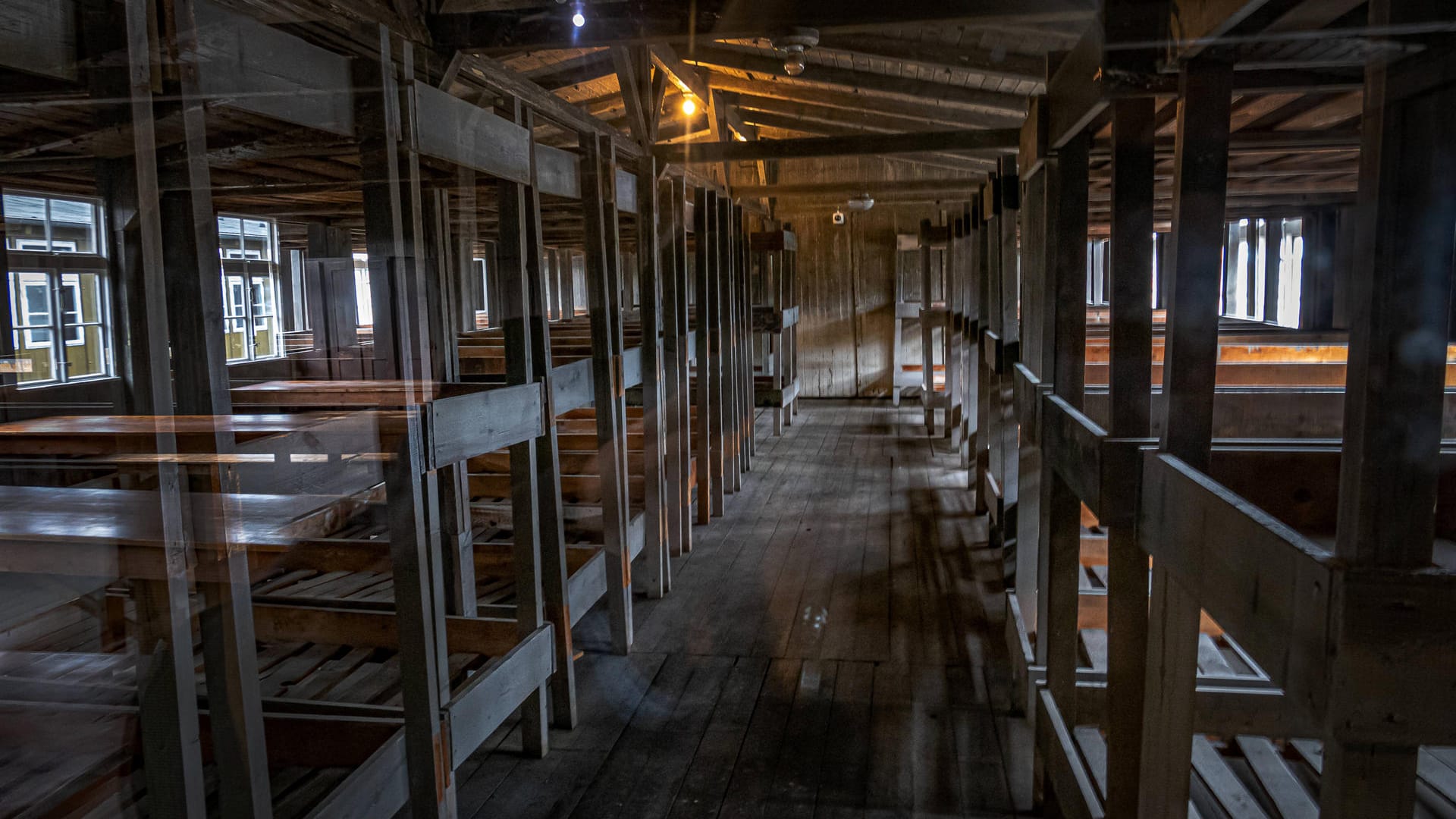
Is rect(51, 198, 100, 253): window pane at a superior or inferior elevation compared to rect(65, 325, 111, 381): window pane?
superior

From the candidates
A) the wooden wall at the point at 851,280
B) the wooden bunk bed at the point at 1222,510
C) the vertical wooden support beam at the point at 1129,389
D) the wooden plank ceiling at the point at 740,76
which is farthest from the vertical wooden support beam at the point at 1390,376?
the wooden wall at the point at 851,280

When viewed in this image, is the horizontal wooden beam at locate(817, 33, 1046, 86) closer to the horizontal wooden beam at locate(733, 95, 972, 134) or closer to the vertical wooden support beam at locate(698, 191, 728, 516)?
the vertical wooden support beam at locate(698, 191, 728, 516)

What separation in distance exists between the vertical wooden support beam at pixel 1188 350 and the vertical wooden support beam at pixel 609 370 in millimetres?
2795

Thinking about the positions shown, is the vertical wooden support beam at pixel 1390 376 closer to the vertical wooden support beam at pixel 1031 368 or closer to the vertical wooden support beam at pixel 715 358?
the vertical wooden support beam at pixel 1031 368

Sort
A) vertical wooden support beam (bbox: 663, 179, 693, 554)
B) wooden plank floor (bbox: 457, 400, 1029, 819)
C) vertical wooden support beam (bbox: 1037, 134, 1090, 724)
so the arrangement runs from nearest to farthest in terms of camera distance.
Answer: vertical wooden support beam (bbox: 1037, 134, 1090, 724) < wooden plank floor (bbox: 457, 400, 1029, 819) < vertical wooden support beam (bbox: 663, 179, 693, 554)

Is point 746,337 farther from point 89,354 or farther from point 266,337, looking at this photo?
point 266,337

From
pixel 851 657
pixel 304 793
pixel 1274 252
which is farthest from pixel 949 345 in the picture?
pixel 304 793

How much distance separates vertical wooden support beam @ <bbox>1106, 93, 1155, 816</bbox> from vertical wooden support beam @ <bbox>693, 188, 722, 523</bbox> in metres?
4.70

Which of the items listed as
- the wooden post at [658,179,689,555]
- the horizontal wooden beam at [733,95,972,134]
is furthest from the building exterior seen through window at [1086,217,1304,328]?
the wooden post at [658,179,689,555]

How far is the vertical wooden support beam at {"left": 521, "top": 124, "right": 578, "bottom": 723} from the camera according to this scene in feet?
11.3

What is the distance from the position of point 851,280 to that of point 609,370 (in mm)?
10851

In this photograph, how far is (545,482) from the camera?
3.65m

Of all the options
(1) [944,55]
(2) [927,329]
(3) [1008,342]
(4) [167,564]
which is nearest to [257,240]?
(2) [927,329]

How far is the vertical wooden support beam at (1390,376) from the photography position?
1.11 m
